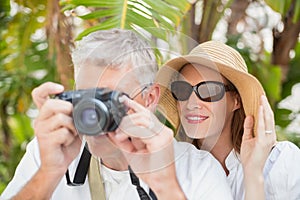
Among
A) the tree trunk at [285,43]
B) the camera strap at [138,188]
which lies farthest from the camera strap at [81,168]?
the tree trunk at [285,43]

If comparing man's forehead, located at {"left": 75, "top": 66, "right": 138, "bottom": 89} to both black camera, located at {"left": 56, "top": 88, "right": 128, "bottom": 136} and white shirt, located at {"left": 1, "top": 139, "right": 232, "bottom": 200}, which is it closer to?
black camera, located at {"left": 56, "top": 88, "right": 128, "bottom": 136}

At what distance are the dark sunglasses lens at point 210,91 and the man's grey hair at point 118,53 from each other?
0.14m

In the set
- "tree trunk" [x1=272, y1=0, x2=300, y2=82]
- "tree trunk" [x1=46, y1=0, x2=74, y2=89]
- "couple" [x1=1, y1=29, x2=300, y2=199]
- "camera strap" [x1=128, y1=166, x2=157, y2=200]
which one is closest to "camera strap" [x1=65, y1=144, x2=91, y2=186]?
"couple" [x1=1, y1=29, x2=300, y2=199]

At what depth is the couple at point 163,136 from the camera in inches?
40.9

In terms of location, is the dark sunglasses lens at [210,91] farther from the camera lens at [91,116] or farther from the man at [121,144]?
the camera lens at [91,116]

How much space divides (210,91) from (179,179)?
8.2 inches

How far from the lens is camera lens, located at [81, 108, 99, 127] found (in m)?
→ 0.96

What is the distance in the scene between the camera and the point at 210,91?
1240 mm

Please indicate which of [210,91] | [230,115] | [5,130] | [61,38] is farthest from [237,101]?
[5,130]

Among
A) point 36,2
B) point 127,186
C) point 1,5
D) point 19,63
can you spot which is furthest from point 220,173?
point 1,5

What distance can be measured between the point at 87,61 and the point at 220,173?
380mm

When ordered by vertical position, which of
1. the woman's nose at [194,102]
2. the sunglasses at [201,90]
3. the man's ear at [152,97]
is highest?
the man's ear at [152,97]

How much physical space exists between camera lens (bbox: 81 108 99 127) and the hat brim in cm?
27

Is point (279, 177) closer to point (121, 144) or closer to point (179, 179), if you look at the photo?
point (179, 179)
